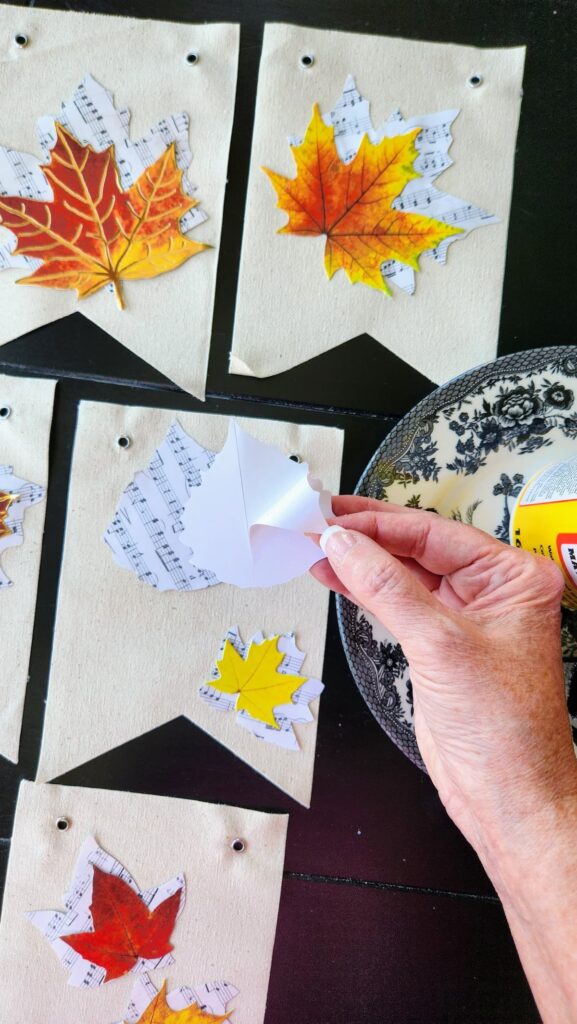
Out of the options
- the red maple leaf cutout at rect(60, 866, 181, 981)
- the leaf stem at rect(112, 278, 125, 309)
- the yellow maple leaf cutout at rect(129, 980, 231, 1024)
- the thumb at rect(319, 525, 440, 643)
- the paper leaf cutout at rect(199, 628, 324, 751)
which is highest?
the leaf stem at rect(112, 278, 125, 309)

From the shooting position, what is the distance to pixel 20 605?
551 millimetres

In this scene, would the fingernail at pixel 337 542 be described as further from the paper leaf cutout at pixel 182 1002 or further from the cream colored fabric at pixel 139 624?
the paper leaf cutout at pixel 182 1002

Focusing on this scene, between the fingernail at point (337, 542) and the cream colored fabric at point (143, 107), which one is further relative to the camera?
the cream colored fabric at point (143, 107)

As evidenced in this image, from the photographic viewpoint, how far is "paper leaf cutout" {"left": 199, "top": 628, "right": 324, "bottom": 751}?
1.80ft

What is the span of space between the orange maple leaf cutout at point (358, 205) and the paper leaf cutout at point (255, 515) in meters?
0.21

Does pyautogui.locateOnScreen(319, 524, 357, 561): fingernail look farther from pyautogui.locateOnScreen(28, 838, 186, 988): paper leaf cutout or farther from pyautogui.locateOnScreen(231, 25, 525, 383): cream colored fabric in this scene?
pyautogui.locateOnScreen(28, 838, 186, 988): paper leaf cutout

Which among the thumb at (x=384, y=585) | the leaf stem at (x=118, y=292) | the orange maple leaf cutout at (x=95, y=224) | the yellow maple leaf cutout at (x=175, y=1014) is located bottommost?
the yellow maple leaf cutout at (x=175, y=1014)

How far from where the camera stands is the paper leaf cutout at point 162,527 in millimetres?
553

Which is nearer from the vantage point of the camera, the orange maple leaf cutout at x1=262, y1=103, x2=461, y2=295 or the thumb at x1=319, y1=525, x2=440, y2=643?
the thumb at x1=319, y1=525, x2=440, y2=643

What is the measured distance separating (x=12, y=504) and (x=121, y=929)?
1.11ft

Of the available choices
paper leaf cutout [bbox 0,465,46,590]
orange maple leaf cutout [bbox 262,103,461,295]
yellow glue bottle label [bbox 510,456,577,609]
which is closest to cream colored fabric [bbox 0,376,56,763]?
paper leaf cutout [bbox 0,465,46,590]

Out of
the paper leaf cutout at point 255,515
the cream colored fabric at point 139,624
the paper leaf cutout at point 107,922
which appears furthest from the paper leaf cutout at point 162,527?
the paper leaf cutout at point 107,922

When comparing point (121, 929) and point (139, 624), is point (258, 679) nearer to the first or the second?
point (139, 624)

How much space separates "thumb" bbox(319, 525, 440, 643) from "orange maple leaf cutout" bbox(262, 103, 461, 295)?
0.82 feet
